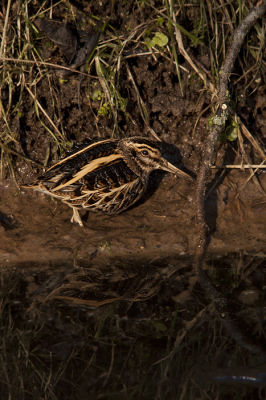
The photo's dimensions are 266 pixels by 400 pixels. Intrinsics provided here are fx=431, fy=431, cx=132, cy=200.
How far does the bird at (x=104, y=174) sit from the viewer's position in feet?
15.7

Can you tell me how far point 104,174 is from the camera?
4.87 meters

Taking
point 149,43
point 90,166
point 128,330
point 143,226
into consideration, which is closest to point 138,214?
point 143,226

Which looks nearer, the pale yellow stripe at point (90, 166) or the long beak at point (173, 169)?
the pale yellow stripe at point (90, 166)

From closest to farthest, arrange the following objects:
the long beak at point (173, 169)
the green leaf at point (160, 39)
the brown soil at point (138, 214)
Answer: the brown soil at point (138, 214), the green leaf at point (160, 39), the long beak at point (173, 169)

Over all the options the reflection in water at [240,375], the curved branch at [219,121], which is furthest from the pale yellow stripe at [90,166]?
the reflection in water at [240,375]

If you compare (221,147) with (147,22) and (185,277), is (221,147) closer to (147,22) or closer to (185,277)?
(147,22)

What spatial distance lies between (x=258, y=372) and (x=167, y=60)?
3878 millimetres

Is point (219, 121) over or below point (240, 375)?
over

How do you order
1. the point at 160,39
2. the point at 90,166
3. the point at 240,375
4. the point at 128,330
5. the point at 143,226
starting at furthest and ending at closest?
the point at 160,39 < the point at 143,226 < the point at 90,166 < the point at 128,330 < the point at 240,375

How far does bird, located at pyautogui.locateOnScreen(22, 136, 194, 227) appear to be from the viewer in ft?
15.7

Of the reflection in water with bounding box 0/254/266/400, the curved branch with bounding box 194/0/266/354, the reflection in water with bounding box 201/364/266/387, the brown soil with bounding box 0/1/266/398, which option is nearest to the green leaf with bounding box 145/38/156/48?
the brown soil with bounding box 0/1/266/398

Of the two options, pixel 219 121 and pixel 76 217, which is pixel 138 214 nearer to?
pixel 76 217

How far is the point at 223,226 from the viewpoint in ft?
16.6

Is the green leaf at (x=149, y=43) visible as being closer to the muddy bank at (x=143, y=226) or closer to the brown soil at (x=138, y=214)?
the brown soil at (x=138, y=214)
